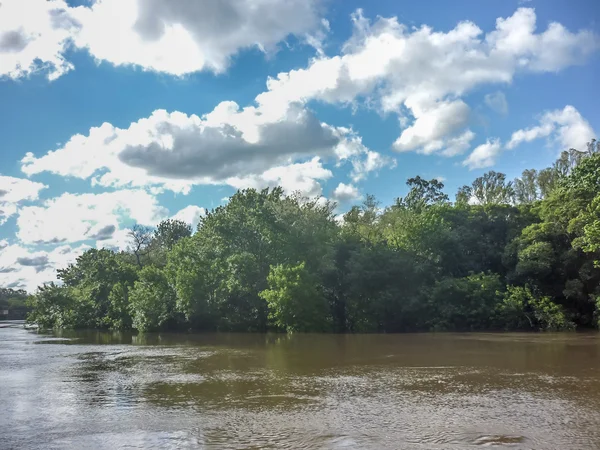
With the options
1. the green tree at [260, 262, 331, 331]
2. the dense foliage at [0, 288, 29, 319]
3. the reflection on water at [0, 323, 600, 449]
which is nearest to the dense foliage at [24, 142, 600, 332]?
the green tree at [260, 262, 331, 331]

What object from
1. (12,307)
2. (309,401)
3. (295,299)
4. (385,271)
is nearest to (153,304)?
(295,299)

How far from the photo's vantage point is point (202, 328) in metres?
44.1

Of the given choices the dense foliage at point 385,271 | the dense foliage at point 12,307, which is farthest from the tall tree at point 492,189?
the dense foliage at point 12,307

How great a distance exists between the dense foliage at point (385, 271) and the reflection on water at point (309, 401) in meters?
15.6

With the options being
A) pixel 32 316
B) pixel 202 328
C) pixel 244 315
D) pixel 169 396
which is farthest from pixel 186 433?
pixel 32 316

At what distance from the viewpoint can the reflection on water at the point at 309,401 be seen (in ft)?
30.6

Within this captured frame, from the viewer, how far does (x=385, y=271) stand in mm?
39469

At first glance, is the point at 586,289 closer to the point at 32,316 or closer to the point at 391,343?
the point at 391,343

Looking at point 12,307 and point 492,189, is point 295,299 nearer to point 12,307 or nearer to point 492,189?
point 492,189

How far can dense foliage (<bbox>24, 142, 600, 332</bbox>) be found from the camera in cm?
3784

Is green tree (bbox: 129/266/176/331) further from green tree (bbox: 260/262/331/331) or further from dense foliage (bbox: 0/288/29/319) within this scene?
dense foliage (bbox: 0/288/29/319)

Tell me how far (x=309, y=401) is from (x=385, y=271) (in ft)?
91.1

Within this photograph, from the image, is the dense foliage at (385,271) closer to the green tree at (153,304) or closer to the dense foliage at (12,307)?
the green tree at (153,304)

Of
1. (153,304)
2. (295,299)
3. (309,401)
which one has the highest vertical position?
(295,299)
